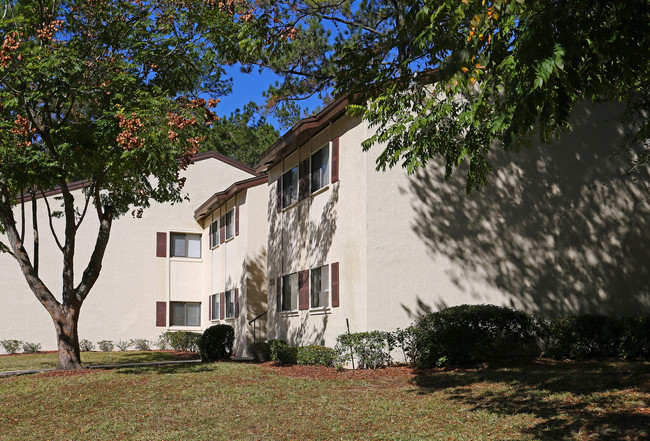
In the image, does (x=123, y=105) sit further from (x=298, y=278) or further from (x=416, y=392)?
(x=416, y=392)

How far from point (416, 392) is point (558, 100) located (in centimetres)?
714

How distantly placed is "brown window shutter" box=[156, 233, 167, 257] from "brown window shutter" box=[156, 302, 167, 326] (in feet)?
7.36

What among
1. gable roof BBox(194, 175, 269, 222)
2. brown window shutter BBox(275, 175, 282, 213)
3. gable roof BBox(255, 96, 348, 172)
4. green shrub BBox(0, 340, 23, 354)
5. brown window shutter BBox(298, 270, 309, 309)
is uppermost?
gable roof BBox(255, 96, 348, 172)

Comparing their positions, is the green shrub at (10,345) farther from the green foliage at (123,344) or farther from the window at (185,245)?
the window at (185,245)

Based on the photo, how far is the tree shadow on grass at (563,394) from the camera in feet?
27.6

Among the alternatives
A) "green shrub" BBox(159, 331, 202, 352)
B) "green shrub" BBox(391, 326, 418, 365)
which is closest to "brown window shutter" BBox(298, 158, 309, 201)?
"green shrub" BBox(391, 326, 418, 365)

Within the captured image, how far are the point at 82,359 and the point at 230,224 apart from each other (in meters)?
7.29

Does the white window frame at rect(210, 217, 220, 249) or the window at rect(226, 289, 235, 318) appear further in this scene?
the white window frame at rect(210, 217, 220, 249)

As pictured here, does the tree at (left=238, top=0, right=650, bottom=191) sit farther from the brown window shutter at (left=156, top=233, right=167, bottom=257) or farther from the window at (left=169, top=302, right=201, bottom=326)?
the window at (left=169, top=302, right=201, bottom=326)

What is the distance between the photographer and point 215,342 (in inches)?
821

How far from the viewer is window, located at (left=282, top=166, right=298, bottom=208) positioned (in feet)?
68.1

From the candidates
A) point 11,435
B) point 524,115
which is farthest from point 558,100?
point 11,435

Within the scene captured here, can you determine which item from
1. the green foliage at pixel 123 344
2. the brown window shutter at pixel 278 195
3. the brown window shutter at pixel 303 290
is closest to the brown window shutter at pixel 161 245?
the green foliage at pixel 123 344

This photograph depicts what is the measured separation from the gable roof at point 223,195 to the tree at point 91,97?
675 cm
